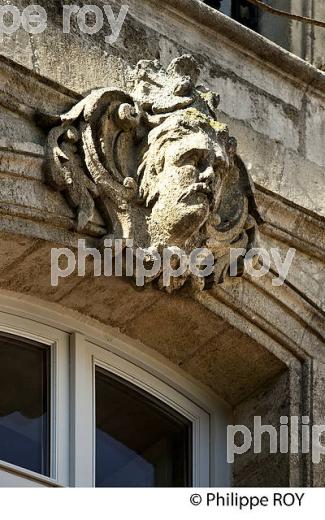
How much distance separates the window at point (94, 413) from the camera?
27.2ft

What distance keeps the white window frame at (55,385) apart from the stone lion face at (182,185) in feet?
1.60

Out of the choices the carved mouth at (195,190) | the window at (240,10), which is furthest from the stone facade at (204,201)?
the window at (240,10)

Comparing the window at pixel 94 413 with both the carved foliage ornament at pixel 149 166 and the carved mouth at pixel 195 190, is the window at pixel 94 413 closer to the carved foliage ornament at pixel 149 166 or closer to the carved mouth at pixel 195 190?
the carved foliage ornament at pixel 149 166

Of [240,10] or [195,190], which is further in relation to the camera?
[240,10]

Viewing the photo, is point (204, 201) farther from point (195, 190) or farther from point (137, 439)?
point (137, 439)

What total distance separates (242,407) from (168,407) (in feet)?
0.89

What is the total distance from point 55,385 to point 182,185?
781 millimetres

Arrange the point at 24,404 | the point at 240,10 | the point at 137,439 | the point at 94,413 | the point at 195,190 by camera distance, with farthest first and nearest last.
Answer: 1. the point at 240,10
2. the point at 137,439
3. the point at 94,413
4. the point at 24,404
5. the point at 195,190

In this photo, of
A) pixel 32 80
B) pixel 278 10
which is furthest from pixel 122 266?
pixel 278 10

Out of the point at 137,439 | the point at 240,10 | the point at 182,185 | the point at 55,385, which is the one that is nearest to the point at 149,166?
the point at 182,185

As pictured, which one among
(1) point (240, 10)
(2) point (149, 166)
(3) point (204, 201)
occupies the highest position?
(1) point (240, 10)

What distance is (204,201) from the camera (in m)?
8.21

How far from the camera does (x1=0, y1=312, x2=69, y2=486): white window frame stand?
827cm

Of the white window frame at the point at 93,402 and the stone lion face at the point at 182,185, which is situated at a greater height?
the stone lion face at the point at 182,185
